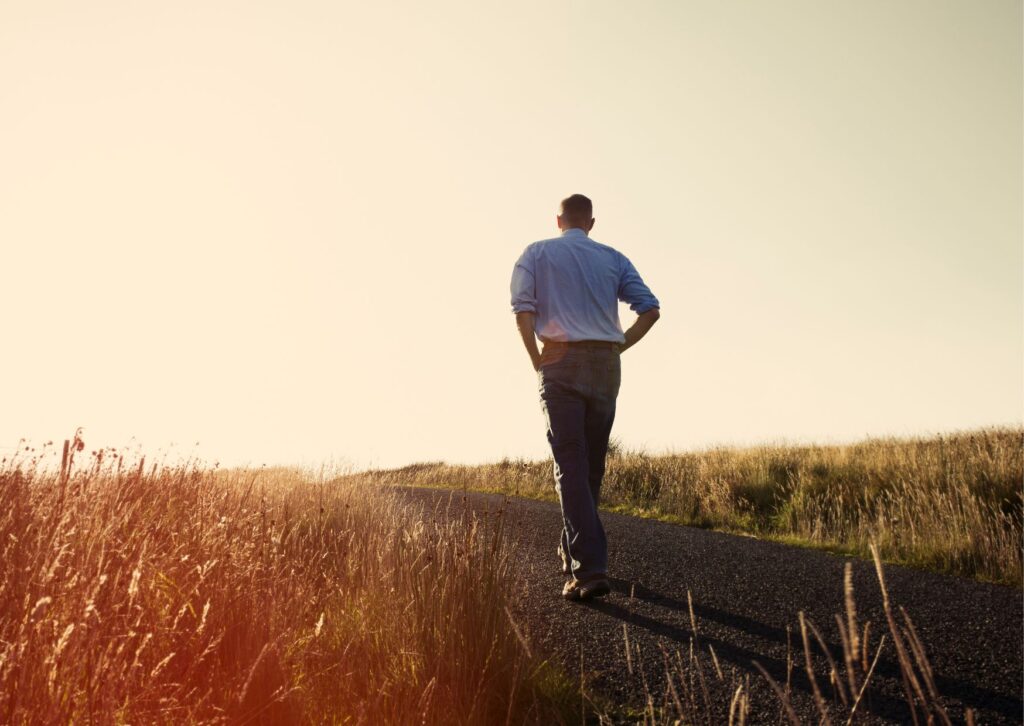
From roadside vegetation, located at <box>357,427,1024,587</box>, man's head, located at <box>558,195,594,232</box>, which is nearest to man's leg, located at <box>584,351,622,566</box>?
man's head, located at <box>558,195,594,232</box>

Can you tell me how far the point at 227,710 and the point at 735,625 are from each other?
2.67 metres

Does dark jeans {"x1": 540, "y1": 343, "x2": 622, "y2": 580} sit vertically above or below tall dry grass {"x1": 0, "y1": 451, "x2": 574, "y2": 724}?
above

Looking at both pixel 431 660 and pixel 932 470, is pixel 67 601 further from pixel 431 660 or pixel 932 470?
pixel 932 470

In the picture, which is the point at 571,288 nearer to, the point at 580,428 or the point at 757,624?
the point at 580,428

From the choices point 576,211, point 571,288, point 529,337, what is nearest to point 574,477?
point 529,337

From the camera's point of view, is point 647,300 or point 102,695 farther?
point 647,300

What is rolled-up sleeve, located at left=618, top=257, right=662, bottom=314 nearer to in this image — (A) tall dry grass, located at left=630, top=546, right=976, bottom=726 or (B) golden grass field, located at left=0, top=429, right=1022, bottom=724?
(B) golden grass field, located at left=0, top=429, right=1022, bottom=724

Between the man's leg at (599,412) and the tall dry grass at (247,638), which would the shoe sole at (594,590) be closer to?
the man's leg at (599,412)

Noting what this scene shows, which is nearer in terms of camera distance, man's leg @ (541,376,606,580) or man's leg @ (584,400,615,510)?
man's leg @ (541,376,606,580)

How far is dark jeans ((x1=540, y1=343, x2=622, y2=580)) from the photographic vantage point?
3.96m

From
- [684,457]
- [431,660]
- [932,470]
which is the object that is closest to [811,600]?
[431,660]

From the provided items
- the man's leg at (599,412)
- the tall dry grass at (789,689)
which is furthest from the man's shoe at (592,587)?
the tall dry grass at (789,689)

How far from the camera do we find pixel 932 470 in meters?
7.34

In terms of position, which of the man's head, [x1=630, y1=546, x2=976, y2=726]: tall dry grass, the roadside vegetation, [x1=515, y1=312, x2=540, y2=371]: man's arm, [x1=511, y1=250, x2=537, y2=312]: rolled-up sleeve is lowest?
[x1=630, y1=546, x2=976, y2=726]: tall dry grass
